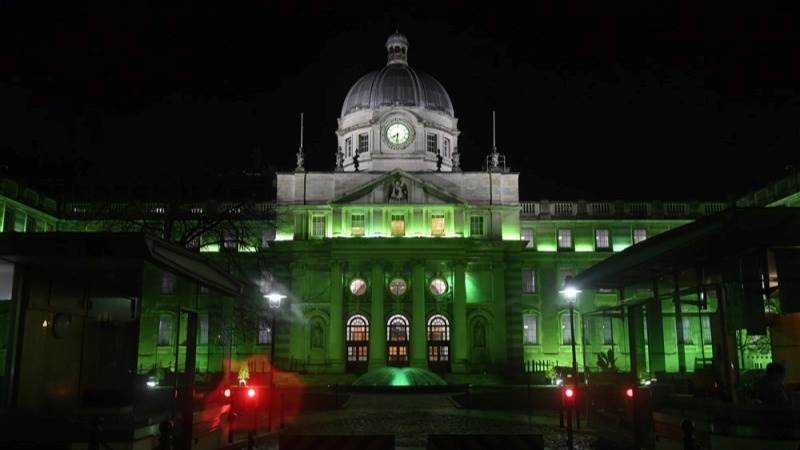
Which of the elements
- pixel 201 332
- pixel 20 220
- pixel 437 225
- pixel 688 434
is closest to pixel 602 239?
pixel 437 225

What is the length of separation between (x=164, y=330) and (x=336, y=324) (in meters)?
39.8

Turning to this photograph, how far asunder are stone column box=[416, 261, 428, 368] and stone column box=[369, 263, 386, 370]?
2086 millimetres

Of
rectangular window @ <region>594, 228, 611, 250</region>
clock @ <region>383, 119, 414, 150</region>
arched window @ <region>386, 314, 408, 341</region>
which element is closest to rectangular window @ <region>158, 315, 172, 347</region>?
arched window @ <region>386, 314, 408, 341</region>

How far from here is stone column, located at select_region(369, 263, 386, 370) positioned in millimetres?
52438

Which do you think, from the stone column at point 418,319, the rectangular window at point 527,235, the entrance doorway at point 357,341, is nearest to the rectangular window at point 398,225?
the stone column at point 418,319

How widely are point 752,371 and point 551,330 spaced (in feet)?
139

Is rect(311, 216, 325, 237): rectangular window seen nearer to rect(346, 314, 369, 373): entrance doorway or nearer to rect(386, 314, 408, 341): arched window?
rect(346, 314, 369, 373): entrance doorway

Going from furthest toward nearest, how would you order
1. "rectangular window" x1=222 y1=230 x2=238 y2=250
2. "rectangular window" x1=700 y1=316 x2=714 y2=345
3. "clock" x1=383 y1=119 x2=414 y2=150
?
"clock" x1=383 y1=119 x2=414 y2=150 < "rectangular window" x1=222 y1=230 x2=238 y2=250 < "rectangular window" x1=700 y1=316 x2=714 y2=345

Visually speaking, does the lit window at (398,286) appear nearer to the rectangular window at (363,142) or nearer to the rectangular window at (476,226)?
the rectangular window at (476,226)

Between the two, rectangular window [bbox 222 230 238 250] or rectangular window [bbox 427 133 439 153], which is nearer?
rectangular window [bbox 222 230 238 250]

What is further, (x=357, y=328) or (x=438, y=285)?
(x=438, y=285)

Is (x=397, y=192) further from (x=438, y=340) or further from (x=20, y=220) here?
(x=20, y=220)

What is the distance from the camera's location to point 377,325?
175 ft

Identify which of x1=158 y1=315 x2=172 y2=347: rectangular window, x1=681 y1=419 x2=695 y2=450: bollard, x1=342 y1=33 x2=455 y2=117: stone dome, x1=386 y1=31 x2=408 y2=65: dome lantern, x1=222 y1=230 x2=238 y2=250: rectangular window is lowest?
x1=681 y1=419 x2=695 y2=450: bollard
